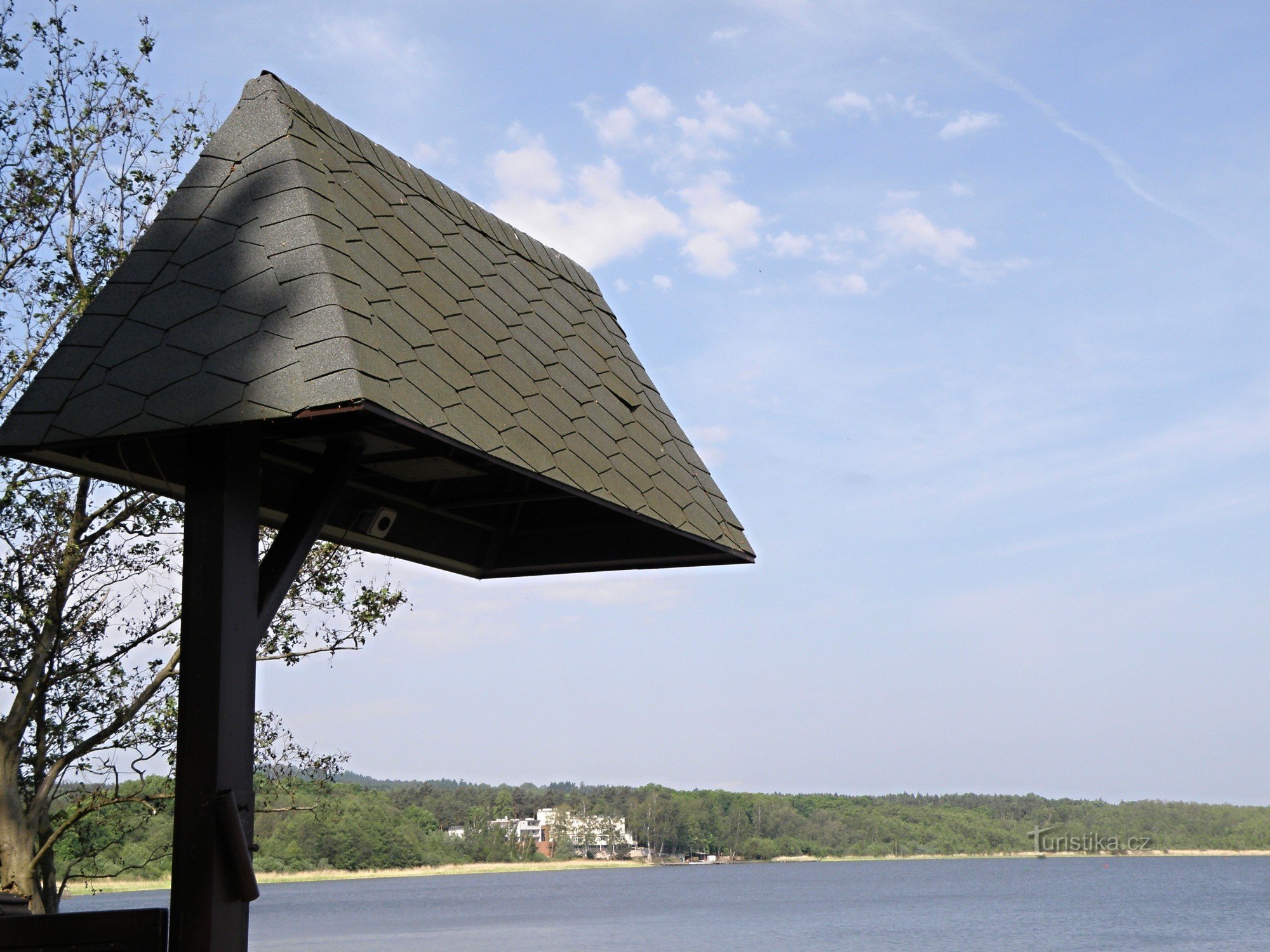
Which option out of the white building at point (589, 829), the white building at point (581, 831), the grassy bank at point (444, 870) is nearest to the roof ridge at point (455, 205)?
the grassy bank at point (444, 870)

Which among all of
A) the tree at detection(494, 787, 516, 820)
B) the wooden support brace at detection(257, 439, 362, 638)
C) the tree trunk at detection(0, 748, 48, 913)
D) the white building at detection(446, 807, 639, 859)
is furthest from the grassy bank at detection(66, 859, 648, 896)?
the wooden support brace at detection(257, 439, 362, 638)

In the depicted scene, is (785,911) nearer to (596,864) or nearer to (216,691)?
(596,864)

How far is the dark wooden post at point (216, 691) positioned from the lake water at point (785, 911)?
4678 cm

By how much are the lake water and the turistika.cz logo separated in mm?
12211

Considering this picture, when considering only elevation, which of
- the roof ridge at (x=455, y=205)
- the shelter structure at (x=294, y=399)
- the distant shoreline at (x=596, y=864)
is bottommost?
the distant shoreline at (x=596, y=864)

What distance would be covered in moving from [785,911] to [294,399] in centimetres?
7122

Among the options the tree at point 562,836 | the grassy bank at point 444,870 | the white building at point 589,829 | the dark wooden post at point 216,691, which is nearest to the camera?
the dark wooden post at point 216,691

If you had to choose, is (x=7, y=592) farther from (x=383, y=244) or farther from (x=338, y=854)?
(x=338, y=854)

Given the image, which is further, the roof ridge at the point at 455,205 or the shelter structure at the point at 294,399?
the roof ridge at the point at 455,205

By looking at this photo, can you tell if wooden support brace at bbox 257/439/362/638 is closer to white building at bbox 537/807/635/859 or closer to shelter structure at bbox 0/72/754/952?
shelter structure at bbox 0/72/754/952

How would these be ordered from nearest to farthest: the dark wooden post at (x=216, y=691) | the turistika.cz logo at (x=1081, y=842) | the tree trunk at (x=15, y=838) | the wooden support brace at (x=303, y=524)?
1. the dark wooden post at (x=216, y=691)
2. the wooden support brace at (x=303, y=524)
3. the tree trunk at (x=15, y=838)
4. the turistika.cz logo at (x=1081, y=842)

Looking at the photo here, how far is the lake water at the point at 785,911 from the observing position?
50625 millimetres

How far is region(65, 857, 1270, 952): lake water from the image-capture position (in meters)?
50.6

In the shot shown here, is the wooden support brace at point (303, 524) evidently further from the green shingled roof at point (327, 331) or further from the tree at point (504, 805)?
the tree at point (504, 805)
